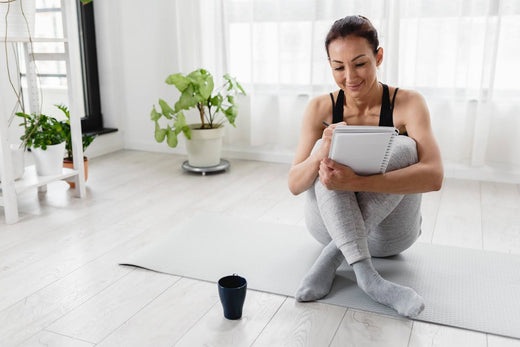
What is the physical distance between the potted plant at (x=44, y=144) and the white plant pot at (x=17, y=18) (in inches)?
14.8

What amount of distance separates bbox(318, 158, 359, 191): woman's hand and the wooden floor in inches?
13.5

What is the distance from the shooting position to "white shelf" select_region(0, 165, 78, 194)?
2.25 m

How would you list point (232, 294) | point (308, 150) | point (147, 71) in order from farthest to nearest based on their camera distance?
1. point (147, 71)
2. point (308, 150)
3. point (232, 294)

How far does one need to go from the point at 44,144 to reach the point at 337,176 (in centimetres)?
153

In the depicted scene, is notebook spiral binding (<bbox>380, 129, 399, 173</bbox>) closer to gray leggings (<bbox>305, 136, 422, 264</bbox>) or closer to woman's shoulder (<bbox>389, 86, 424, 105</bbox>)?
gray leggings (<bbox>305, 136, 422, 264</bbox>)

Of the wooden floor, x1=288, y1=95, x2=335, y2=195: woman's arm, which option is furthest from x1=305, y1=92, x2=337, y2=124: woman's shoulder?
the wooden floor

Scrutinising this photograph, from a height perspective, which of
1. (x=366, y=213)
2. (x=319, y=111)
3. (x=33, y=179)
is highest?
(x=319, y=111)

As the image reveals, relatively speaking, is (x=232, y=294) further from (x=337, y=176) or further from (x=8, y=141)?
(x=8, y=141)

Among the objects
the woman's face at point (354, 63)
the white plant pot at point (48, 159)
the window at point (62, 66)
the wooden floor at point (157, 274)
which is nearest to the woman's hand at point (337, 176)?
the woman's face at point (354, 63)

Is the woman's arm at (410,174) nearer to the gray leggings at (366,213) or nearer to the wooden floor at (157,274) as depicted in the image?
the gray leggings at (366,213)

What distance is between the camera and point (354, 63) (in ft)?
4.82

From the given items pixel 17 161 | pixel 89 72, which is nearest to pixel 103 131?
pixel 89 72

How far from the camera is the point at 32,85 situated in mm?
2494

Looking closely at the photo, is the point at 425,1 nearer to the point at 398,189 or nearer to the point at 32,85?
the point at 398,189
